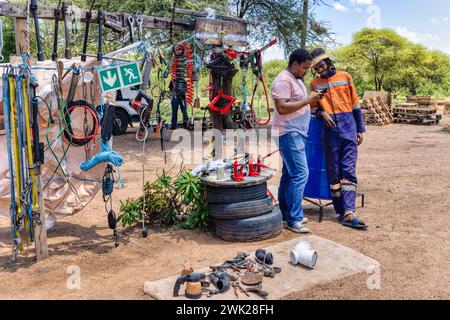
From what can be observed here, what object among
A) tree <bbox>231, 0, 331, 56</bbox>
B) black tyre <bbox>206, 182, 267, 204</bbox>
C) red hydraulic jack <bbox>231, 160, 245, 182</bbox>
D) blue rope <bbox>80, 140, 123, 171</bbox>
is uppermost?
tree <bbox>231, 0, 331, 56</bbox>

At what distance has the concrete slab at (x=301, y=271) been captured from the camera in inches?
160

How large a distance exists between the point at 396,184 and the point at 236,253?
4372 millimetres

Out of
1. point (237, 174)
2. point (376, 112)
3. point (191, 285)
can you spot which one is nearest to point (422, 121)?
point (376, 112)

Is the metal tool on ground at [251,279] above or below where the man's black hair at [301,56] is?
below

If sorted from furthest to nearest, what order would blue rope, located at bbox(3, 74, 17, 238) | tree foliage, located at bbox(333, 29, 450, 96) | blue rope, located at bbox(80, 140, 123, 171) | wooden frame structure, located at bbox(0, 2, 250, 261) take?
tree foliage, located at bbox(333, 29, 450, 96) < wooden frame structure, located at bbox(0, 2, 250, 261) < blue rope, located at bbox(80, 140, 123, 171) < blue rope, located at bbox(3, 74, 17, 238)

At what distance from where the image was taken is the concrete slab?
4055mm

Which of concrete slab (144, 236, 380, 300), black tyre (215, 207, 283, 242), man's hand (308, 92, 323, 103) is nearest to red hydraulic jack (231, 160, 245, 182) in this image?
black tyre (215, 207, 283, 242)

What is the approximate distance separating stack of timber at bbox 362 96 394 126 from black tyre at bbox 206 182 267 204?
590 inches

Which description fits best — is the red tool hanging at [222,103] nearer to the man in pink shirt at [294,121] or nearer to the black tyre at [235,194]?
the man in pink shirt at [294,121]

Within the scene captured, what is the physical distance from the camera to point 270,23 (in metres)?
16.3

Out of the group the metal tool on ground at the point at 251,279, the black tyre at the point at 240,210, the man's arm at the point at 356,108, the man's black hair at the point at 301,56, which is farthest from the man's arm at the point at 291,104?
the metal tool on ground at the point at 251,279

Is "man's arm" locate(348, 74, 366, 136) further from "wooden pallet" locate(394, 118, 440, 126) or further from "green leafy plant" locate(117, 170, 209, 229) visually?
"wooden pallet" locate(394, 118, 440, 126)

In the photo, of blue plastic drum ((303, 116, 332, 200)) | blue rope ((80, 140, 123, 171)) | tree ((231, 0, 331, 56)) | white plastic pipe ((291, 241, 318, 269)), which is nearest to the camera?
white plastic pipe ((291, 241, 318, 269))
